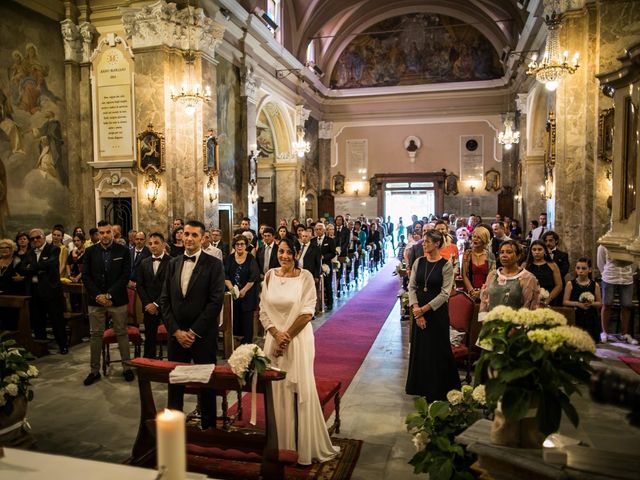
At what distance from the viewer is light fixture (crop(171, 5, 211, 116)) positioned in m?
11.0

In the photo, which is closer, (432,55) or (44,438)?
(44,438)

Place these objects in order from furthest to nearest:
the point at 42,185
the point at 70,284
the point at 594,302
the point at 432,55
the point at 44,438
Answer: the point at 432,55, the point at 42,185, the point at 70,284, the point at 594,302, the point at 44,438

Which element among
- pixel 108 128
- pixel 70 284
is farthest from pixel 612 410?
pixel 108 128

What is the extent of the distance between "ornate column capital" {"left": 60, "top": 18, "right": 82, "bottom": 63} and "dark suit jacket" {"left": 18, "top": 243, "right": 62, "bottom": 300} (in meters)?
6.76

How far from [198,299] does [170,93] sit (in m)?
8.48

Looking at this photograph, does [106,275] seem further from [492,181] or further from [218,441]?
[492,181]

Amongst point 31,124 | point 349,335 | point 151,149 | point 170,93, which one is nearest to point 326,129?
point 170,93

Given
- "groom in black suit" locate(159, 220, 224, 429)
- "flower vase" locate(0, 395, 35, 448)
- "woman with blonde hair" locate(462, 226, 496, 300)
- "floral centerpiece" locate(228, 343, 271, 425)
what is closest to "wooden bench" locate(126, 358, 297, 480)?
"floral centerpiece" locate(228, 343, 271, 425)

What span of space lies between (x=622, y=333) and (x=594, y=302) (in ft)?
5.03

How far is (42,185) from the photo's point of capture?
38.7ft

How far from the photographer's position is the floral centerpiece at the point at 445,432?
2783 mm

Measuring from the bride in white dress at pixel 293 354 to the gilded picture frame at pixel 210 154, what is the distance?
8.50m

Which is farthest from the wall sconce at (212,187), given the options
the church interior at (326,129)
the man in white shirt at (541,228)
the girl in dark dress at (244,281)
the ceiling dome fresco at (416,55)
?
the ceiling dome fresco at (416,55)

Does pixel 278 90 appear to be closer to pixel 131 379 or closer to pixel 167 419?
pixel 131 379
